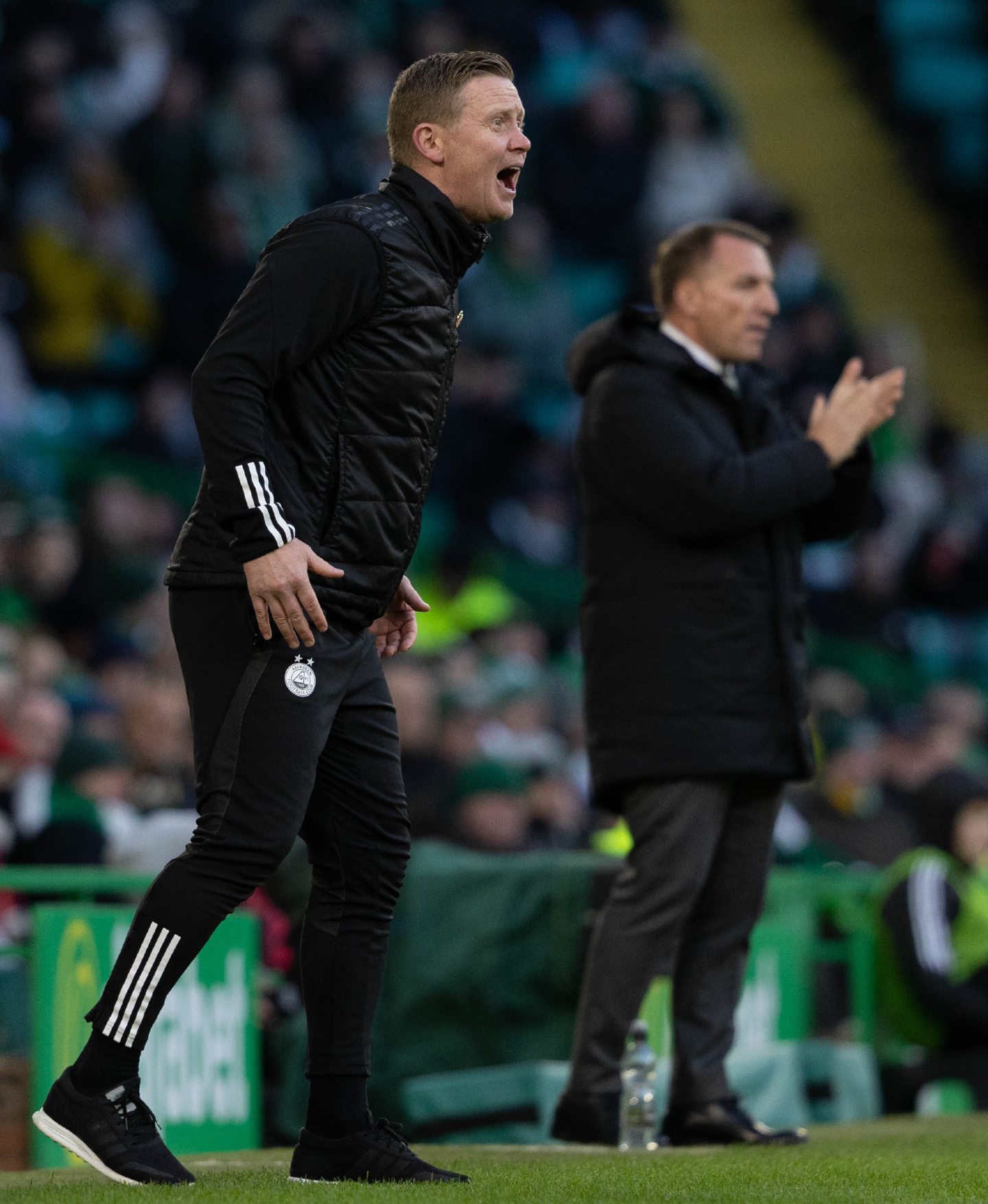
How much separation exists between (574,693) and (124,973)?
753cm

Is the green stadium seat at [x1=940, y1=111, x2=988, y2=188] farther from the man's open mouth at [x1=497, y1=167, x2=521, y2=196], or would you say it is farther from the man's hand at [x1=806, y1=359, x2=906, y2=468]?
the man's open mouth at [x1=497, y1=167, x2=521, y2=196]

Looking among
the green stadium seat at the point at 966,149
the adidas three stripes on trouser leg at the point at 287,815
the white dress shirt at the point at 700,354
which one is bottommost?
the adidas three stripes on trouser leg at the point at 287,815

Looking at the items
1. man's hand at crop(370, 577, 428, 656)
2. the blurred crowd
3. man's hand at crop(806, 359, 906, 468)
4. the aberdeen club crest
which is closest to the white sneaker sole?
the aberdeen club crest

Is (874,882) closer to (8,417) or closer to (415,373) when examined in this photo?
(415,373)

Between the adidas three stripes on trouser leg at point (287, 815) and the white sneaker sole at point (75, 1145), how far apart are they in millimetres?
153

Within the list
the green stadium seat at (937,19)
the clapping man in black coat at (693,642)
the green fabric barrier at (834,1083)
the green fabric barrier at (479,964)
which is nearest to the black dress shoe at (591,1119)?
the clapping man in black coat at (693,642)

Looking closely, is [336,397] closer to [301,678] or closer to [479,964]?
[301,678]

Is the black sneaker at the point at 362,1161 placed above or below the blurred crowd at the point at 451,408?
below

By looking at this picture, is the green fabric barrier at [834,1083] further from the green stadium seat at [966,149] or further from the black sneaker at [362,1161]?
the green stadium seat at [966,149]

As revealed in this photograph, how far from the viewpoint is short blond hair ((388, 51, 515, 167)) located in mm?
3650

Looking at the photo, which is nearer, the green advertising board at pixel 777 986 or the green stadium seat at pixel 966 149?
the green advertising board at pixel 777 986

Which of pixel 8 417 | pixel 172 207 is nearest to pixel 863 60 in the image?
pixel 172 207

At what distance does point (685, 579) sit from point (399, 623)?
1007 mm

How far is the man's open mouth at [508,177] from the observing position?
3.68m
